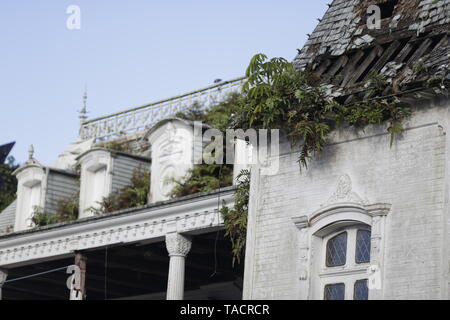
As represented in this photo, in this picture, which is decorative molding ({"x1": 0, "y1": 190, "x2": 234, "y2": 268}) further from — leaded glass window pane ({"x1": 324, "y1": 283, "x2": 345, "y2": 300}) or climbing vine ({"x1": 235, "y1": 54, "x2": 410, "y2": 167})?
leaded glass window pane ({"x1": 324, "y1": 283, "x2": 345, "y2": 300})

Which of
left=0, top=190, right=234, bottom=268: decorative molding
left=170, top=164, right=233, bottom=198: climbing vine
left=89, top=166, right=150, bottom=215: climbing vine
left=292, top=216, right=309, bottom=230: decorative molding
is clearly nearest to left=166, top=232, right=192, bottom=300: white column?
left=0, top=190, right=234, bottom=268: decorative molding

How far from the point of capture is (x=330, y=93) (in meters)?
20.2

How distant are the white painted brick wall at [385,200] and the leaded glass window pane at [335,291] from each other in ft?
1.72

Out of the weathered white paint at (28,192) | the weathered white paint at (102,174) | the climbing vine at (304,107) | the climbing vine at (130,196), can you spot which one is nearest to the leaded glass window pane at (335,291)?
the climbing vine at (304,107)

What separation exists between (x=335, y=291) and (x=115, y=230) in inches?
399

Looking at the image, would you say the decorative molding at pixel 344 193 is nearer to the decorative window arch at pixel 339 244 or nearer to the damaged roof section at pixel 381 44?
the decorative window arch at pixel 339 244

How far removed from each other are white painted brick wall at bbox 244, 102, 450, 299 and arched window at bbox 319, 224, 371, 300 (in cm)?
55

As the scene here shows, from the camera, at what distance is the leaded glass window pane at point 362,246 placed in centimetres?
1964

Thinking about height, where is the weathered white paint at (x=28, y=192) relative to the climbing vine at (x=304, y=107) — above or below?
above

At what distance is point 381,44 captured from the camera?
2070cm

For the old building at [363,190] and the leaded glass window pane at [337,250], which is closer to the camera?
the old building at [363,190]
